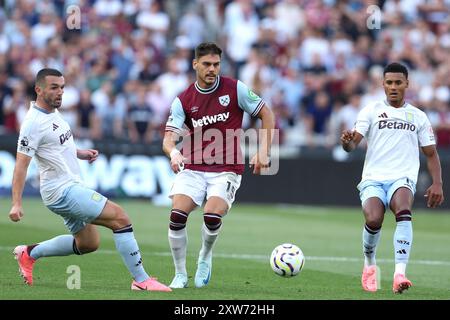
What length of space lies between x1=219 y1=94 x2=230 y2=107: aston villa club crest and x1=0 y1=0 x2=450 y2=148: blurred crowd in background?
1242 cm

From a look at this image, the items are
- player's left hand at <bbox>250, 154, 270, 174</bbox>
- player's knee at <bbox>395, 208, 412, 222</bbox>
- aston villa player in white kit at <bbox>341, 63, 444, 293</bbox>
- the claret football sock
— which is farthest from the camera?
aston villa player in white kit at <bbox>341, 63, 444, 293</bbox>

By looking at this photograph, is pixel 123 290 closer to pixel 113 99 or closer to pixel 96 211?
pixel 96 211

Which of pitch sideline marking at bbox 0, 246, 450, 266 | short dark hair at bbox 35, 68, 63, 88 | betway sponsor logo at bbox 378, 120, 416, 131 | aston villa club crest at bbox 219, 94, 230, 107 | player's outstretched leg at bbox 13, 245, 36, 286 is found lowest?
pitch sideline marking at bbox 0, 246, 450, 266

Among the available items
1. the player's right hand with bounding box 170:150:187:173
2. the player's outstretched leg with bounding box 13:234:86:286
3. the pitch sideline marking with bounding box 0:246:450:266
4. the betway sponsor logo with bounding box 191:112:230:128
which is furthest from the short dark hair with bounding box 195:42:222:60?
the pitch sideline marking with bounding box 0:246:450:266

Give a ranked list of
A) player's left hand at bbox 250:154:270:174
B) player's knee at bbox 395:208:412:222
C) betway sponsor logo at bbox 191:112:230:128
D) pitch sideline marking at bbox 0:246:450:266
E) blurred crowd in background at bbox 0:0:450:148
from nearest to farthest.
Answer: player's left hand at bbox 250:154:270:174, player's knee at bbox 395:208:412:222, betway sponsor logo at bbox 191:112:230:128, pitch sideline marking at bbox 0:246:450:266, blurred crowd in background at bbox 0:0:450:148

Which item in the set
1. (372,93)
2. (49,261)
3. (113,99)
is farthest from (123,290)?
(372,93)

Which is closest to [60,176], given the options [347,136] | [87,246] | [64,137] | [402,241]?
[64,137]

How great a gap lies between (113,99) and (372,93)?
6.24 m

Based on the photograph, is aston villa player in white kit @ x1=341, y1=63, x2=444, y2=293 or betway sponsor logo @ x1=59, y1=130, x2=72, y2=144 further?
aston villa player in white kit @ x1=341, y1=63, x2=444, y2=293

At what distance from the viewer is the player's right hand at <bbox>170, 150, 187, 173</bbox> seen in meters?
10.6

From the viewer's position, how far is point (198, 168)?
11.5m

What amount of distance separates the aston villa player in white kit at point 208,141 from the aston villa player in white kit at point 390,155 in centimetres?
115

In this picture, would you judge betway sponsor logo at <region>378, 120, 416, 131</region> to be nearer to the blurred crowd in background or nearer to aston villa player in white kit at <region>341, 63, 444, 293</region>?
aston villa player in white kit at <region>341, 63, 444, 293</region>

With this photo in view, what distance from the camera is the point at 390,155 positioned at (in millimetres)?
11461
